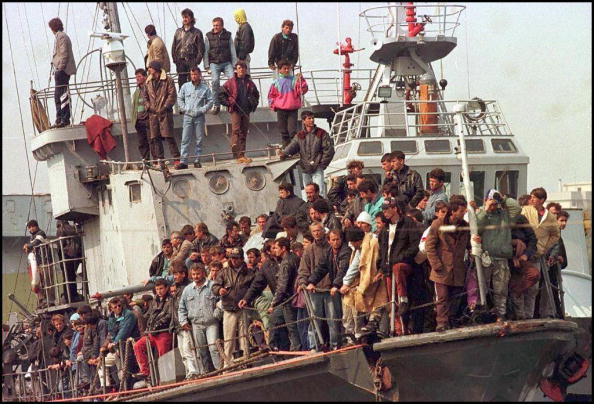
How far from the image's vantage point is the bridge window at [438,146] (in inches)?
988

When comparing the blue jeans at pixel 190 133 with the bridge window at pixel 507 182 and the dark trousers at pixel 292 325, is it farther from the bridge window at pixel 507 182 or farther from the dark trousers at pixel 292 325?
the dark trousers at pixel 292 325

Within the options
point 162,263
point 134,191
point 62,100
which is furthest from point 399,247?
point 62,100

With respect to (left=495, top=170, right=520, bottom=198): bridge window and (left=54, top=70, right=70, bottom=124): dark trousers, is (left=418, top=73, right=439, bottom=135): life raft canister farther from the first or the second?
(left=54, top=70, right=70, bottom=124): dark trousers

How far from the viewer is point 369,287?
1630 centimetres

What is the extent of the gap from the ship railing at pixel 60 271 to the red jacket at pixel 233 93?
3.85 meters

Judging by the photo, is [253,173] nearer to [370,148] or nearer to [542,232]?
[370,148]

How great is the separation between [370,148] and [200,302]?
294 inches

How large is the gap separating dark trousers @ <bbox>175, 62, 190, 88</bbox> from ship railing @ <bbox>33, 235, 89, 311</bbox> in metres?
3.24

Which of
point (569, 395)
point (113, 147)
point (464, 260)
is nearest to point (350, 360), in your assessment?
point (464, 260)

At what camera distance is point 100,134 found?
81.4 feet

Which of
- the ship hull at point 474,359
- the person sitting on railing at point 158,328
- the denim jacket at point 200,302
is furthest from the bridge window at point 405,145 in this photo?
the ship hull at point 474,359

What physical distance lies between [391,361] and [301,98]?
8.25 meters

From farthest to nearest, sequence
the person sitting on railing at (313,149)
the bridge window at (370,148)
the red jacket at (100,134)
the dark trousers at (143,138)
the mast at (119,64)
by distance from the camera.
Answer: the bridge window at (370,148)
the red jacket at (100,134)
the dark trousers at (143,138)
the mast at (119,64)
the person sitting on railing at (313,149)

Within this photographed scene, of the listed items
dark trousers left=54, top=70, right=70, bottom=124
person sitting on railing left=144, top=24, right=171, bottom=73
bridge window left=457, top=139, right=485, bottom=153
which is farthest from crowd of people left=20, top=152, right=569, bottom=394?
dark trousers left=54, top=70, right=70, bottom=124
